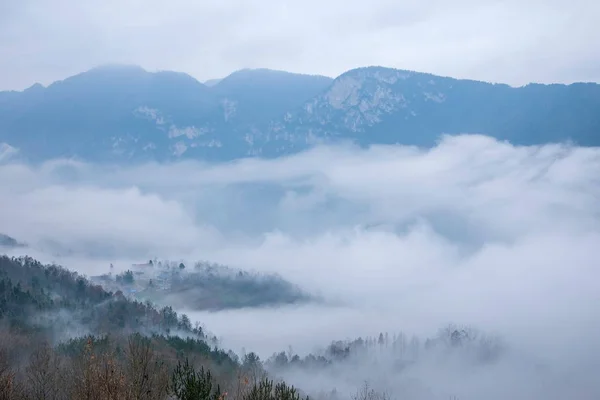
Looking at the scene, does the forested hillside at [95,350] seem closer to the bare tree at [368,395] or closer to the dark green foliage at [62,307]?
the dark green foliage at [62,307]

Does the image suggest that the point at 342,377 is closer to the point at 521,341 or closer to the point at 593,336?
the point at 521,341

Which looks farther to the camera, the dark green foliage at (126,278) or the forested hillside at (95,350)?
the dark green foliage at (126,278)

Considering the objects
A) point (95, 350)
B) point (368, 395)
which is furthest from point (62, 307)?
point (368, 395)

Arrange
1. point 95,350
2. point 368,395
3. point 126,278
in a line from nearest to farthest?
point 368,395, point 95,350, point 126,278

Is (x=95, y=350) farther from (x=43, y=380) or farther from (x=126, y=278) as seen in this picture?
(x=126, y=278)

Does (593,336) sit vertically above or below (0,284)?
below

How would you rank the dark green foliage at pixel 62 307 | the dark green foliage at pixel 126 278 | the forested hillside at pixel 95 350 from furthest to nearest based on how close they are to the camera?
the dark green foliage at pixel 126 278, the dark green foliage at pixel 62 307, the forested hillside at pixel 95 350

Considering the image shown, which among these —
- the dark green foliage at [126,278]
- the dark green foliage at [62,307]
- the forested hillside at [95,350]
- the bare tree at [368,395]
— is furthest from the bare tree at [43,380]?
the dark green foliage at [126,278]

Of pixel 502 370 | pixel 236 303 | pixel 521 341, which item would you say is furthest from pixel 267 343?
pixel 521 341

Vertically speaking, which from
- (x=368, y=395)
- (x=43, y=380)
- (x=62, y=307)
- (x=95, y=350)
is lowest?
(x=368, y=395)

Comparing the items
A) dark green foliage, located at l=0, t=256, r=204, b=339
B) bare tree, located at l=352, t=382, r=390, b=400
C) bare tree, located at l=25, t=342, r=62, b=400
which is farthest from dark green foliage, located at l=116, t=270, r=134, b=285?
bare tree, located at l=25, t=342, r=62, b=400

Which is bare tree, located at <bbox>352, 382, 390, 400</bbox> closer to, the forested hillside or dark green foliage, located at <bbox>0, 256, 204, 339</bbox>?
the forested hillside
